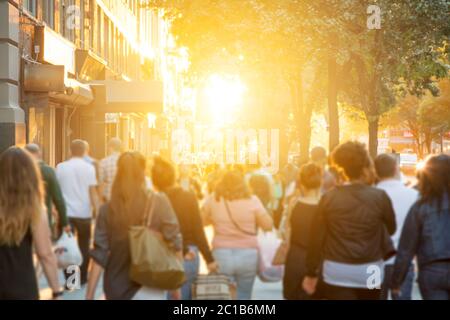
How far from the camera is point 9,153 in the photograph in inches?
256

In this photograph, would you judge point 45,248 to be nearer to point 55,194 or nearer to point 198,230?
point 198,230

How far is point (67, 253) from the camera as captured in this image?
9.42 metres

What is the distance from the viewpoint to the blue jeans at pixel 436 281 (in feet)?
21.4

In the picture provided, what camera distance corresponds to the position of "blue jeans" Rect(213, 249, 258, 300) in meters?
8.20

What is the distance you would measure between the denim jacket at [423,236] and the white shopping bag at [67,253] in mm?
3866

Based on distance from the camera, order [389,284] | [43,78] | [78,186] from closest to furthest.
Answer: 1. [389,284]
2. [78,186]
3. [43,78]

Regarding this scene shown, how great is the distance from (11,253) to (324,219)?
7.40 feet

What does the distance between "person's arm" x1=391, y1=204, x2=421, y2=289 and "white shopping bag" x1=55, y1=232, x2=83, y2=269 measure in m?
3.85

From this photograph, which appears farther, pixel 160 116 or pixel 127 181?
pixel 160 116

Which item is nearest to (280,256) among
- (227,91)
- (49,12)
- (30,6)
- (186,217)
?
(186,217)

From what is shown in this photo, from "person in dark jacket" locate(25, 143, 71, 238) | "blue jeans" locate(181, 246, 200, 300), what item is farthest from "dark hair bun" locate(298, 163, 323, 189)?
"person in dark jacket" locate(25, 143, 71, 238)

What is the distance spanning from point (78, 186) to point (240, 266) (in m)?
3.86
